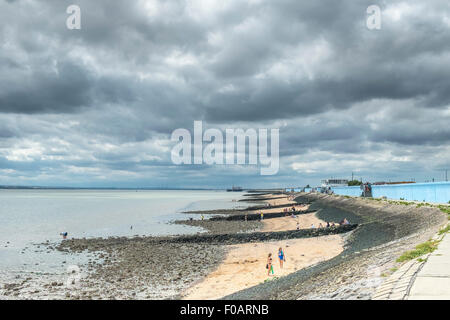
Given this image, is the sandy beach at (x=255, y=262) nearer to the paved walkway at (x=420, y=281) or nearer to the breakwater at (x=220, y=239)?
the breakwater at (x=220, y=239)

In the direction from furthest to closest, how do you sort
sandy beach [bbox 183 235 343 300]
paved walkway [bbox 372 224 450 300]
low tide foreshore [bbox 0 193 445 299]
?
sandy beach [bbox 183 235 343 300] < low tide foreshore [bbox 0 193 445 299] < paved walkway [bbox 372 224 450 300]

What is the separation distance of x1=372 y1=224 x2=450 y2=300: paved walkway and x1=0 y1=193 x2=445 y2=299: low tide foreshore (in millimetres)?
760

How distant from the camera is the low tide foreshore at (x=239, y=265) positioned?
15.5 metres

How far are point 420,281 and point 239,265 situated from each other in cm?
2023

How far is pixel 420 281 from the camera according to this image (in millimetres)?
10039

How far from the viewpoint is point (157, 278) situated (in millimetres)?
25203

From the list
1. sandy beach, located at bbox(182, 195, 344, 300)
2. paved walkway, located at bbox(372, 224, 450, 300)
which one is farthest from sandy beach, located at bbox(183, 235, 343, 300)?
paved walkway, located at bbox(372, 224, 450, 300)

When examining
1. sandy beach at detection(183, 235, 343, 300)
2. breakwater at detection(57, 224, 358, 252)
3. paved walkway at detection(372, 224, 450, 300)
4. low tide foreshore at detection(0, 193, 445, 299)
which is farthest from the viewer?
breakwater at detection(57, 224, 358, 252)

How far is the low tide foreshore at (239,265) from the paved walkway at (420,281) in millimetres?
760

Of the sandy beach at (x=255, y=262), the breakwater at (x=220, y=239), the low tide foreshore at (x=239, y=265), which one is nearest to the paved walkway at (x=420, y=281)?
the low tide foreshore at (x=239, y=265)

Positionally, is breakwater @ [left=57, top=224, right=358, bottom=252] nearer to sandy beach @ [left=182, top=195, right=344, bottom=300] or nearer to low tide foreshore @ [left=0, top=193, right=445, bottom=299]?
low tide foreshore @ [left=0, top=193, right=445, bottom=299]

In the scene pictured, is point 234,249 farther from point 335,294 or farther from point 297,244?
point 335,294

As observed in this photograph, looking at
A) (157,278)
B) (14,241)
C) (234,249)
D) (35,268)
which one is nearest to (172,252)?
(234,249)

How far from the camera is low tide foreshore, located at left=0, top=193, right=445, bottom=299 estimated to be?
15539mm
